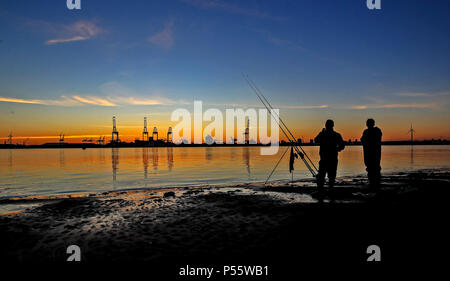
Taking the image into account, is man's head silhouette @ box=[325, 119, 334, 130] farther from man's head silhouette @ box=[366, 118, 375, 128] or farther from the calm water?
the calm water

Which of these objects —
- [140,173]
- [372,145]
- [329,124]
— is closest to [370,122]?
[372,145]

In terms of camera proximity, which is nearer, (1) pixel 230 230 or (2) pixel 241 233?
(2) pixel 241 233

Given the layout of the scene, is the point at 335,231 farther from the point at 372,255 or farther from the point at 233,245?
the point at 233,245

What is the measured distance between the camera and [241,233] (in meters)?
6.86

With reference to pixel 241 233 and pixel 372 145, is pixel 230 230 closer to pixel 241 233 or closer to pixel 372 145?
pixel 241 233

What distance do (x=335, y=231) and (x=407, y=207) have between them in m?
3.64

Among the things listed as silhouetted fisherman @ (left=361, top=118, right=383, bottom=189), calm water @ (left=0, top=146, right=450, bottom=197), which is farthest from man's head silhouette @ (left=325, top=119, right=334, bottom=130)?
calm water @ (left=0, top=146, right=450, bottom=197)

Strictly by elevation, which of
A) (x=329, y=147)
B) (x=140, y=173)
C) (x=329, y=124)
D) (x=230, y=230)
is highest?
(x=329, y=124)

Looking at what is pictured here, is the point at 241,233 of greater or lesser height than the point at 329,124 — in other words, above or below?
below

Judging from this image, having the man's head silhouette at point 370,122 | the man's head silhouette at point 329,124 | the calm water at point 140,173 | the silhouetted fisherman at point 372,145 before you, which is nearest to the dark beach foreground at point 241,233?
the silhouetted fisherman at point 372,145

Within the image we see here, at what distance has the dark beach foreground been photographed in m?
5.14

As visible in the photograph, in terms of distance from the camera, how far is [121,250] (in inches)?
230
